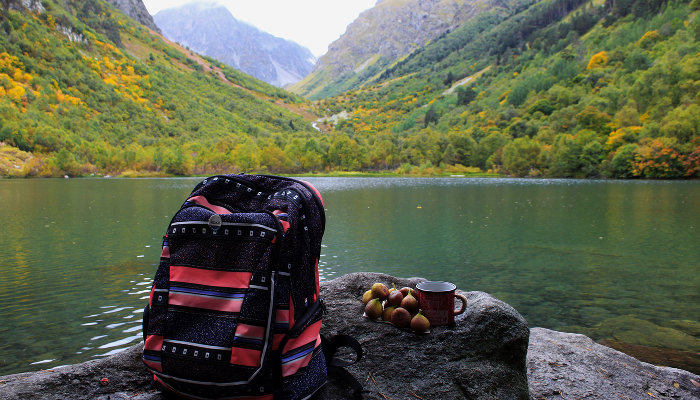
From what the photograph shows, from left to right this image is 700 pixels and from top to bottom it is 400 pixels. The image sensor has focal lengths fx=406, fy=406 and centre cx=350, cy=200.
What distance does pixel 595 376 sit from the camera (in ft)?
13.0

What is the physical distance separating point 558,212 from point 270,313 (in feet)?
90.3

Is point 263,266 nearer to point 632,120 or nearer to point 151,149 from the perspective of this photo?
point 632,120

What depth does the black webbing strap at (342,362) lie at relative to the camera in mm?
2668

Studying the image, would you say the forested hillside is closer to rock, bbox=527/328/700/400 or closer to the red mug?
rock, bbox=527/328/700/400

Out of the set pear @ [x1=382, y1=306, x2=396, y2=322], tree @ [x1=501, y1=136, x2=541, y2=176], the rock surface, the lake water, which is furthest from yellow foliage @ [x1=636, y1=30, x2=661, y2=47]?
pear @ [x1=382, y1=306, x2=396, y2=322]

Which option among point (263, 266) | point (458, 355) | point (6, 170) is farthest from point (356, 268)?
point (6, 170)

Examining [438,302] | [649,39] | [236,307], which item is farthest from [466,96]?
[236,307]

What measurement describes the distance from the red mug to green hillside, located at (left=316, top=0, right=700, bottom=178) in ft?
254

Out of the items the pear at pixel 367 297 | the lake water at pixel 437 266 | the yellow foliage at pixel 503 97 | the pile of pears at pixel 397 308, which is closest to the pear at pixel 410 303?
the pile of pears at pixel 397 308

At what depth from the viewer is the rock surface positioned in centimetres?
256

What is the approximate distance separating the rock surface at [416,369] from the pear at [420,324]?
7 centimetres

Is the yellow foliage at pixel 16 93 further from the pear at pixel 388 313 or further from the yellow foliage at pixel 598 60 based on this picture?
the yellow foliage at pixel 598 60

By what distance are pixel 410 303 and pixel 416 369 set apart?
0.47m

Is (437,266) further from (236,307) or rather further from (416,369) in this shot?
(236,307)
